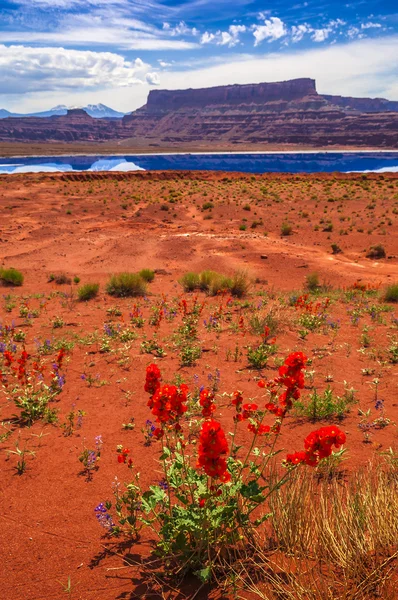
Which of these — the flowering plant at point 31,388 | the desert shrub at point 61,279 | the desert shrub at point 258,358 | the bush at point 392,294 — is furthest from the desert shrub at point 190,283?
the flowering plant at point 31,388

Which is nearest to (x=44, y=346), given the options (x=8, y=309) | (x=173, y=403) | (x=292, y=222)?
(x=8, y=309)

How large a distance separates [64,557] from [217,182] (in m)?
47.1

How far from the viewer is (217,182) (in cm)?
4784

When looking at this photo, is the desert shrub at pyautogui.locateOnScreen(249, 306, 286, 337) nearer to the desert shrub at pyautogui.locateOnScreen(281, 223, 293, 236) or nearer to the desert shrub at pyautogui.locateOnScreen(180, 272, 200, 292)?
the desert shrub at pyautogui.locateOnScreen(180, 272, 200, 292)

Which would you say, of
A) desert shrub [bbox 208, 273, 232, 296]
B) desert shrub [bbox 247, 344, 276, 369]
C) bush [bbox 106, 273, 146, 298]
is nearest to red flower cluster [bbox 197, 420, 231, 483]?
desert shrub [bbox 247, 344, 276, 369]

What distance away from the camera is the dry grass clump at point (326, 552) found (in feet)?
7.79

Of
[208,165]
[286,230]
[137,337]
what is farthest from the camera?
[208,165]

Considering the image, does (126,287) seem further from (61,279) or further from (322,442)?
(322,442)

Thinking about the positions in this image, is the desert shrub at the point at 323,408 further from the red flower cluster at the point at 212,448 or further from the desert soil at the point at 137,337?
the red flower cluster at the point at 212,448

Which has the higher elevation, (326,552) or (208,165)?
(208,165)

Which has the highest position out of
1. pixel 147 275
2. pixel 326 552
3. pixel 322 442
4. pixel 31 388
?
pixel 322 442

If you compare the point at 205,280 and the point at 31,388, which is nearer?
the point at 31,388

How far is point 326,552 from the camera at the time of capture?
8.75 feet

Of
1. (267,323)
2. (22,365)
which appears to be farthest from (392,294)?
(22,365)
